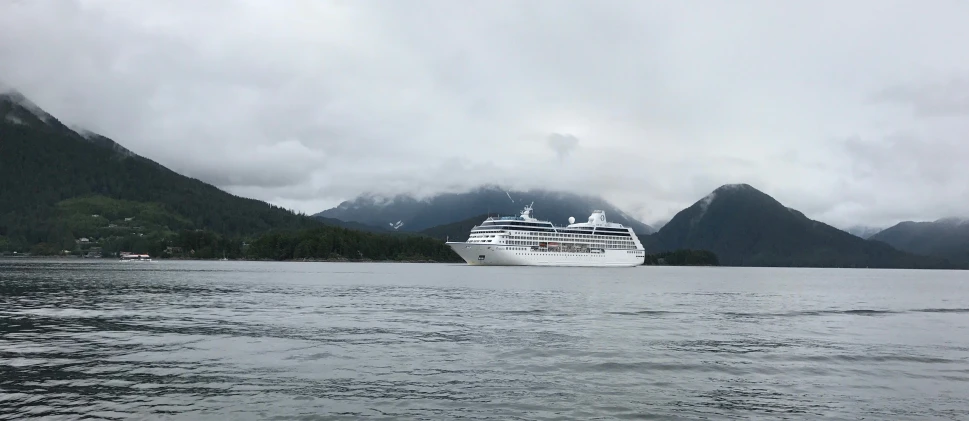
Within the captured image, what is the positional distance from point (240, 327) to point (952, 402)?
35.9 meters

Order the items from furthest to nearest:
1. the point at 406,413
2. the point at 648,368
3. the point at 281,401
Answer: the point at 648,368 < the point at 281,401 < the point at 406,413

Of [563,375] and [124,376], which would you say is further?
[563,375]

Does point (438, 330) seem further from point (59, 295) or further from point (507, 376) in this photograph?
point (59, 295)

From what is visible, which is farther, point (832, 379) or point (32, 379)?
point (832, 379)

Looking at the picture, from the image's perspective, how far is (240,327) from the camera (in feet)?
132

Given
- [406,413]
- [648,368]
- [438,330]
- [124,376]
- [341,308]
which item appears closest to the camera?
[406,413]

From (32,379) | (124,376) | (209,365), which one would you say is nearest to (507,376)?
(209,365)

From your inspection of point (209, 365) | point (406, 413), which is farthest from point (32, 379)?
point (406, 413)

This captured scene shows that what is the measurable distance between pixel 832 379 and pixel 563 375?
11.2 metres

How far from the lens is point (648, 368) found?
2809 centimetres

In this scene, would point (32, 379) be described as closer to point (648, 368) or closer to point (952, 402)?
point (648, 368)

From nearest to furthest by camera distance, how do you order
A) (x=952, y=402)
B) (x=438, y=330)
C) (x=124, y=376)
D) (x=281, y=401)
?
(x=281, y=401) < (x=952, y=402) < (x=124, y=376) < (x=438, y=330)

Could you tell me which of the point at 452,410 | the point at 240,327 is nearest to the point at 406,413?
the point at 452,410

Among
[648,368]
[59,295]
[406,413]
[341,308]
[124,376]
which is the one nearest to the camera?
[406,413]
